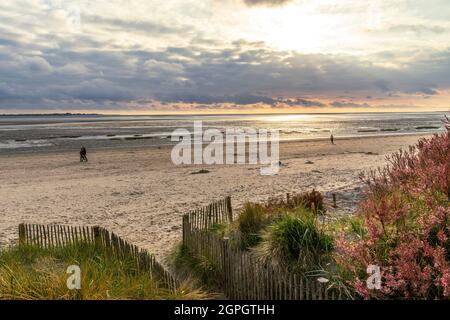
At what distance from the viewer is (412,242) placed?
4.81 m

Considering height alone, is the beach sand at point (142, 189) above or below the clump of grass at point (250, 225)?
below

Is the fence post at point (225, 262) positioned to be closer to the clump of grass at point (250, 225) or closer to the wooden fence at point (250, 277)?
the wooden fence at point (250, 277)

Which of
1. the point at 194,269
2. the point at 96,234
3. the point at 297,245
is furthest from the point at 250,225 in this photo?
the point at 96,234

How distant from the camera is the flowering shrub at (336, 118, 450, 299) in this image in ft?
14.7

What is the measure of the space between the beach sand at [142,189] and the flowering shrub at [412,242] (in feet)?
20.6

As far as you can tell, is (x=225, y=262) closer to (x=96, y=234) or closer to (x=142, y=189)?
(x=96, y=234)

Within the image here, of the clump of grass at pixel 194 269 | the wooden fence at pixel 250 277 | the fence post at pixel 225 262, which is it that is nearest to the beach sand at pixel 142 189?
the clump of grass at pixel 194 269

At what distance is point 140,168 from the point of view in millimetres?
30219

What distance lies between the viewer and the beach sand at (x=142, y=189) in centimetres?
1413
